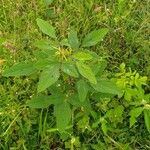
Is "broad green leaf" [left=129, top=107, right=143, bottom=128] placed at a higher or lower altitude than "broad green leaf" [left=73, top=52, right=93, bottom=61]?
lower

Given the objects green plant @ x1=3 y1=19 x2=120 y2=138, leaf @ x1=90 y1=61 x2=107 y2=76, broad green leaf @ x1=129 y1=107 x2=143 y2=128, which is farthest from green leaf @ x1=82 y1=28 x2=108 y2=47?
broad green leaf @ x1=129 y1=107 x2=143 y2=128

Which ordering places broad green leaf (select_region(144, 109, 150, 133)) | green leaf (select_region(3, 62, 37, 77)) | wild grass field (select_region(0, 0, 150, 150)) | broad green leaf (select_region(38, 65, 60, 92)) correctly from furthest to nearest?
wild grass field (select_region(0, 0, 150, 150)) < broad green leaf (select_region(144, 109, 150, 133)) < green leaf (select_region(3, 62, 37, 77)) < broad green leaf (select_region(38, 65, 60, 92))

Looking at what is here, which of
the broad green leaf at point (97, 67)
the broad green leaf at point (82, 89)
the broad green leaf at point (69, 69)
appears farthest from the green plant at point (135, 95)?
the broad green leaf at point (69, 69)

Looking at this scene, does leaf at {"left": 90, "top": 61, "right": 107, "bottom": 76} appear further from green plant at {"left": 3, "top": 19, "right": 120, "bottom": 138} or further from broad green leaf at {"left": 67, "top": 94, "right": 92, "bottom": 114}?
broad green leaf at {"left": 67, "top": 94, "right": 92, "bottom": 114}

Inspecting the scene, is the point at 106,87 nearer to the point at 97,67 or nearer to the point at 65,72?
the point at 97,67

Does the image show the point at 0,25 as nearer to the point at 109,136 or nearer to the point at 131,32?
the point at 131,32

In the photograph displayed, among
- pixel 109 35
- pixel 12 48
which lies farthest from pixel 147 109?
pixel 12 48

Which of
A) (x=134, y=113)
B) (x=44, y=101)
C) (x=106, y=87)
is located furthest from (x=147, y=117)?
(x=44, y=101)
